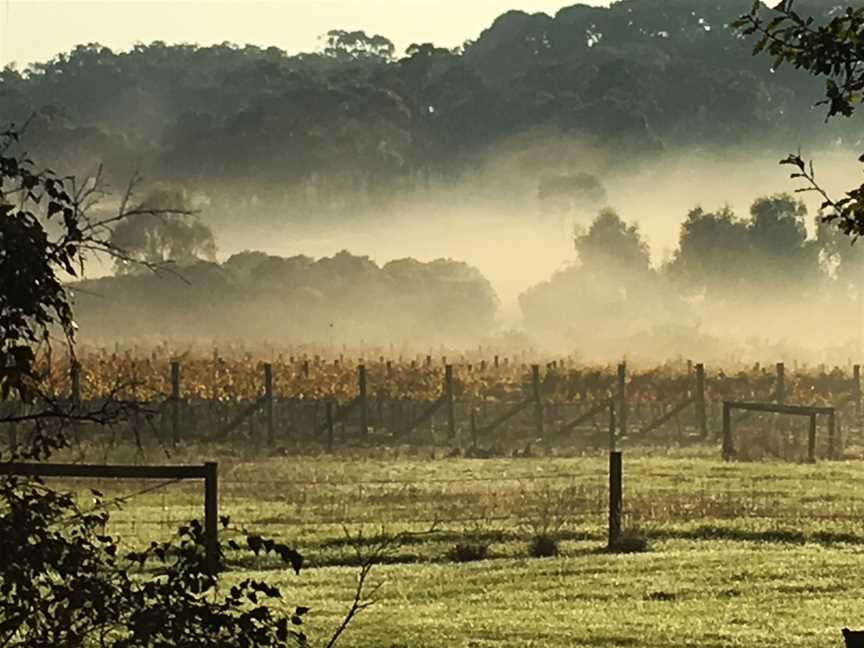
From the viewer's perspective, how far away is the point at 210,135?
174 meters

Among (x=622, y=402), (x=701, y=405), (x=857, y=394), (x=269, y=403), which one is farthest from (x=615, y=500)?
(x=857, y=394)

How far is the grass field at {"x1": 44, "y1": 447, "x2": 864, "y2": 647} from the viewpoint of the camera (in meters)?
19.9

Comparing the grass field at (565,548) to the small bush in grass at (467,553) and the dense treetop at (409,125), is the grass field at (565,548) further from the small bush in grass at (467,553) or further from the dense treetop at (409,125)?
the dense treetop at (409,125)

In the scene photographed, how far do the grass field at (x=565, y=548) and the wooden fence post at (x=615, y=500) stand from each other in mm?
212

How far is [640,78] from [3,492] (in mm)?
173707

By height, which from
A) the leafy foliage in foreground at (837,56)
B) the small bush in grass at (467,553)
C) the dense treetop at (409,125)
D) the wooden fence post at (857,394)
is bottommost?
the small bush in grass at (467,553)

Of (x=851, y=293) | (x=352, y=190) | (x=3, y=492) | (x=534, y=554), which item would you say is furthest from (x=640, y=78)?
(x=3, y=492)

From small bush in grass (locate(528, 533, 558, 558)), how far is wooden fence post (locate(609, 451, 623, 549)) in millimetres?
729

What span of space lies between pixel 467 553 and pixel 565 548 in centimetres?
130

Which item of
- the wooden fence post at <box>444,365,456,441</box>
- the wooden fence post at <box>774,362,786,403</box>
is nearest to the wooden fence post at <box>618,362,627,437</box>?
the wooden fence post at <box>774,362,786,403</box>

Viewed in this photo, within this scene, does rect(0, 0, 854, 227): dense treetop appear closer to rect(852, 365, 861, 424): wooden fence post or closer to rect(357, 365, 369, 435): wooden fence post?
rect(852, 365, 861, 424): wooden fence post

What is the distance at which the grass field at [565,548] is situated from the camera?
782 inches

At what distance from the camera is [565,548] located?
26031mm

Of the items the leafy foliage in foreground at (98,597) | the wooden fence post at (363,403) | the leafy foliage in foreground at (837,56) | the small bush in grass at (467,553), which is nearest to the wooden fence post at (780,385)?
the wooden fence post at (363,403)
